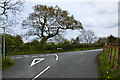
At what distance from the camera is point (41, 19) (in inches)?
1203

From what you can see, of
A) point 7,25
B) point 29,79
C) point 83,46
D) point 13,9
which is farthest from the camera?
point 83,46

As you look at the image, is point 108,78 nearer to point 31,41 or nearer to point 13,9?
point 13,9

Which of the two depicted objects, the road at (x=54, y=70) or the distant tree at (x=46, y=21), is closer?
the road at (x=54, y=70)

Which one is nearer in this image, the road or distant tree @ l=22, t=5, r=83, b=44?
the road

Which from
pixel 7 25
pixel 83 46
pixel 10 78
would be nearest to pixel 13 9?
pixel 7 25

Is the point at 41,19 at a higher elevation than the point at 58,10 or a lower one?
lower

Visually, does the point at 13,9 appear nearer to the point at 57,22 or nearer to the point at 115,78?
the point at 115,78

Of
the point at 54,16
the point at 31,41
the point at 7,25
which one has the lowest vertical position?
the point at 31,41

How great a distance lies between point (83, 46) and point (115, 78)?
28696mm

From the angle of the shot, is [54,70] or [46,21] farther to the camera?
[46,21]

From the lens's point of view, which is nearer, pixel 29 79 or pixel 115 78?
pixel 115 78

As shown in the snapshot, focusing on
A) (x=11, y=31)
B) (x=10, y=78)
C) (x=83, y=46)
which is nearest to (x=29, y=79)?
(x=10, y=78)

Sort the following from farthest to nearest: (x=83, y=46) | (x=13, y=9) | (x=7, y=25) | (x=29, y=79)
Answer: (x=83, y=46), (x=13, y=9), (x=7, y=25), (x=29, y=79)

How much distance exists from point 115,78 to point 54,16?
25881 millimetres
